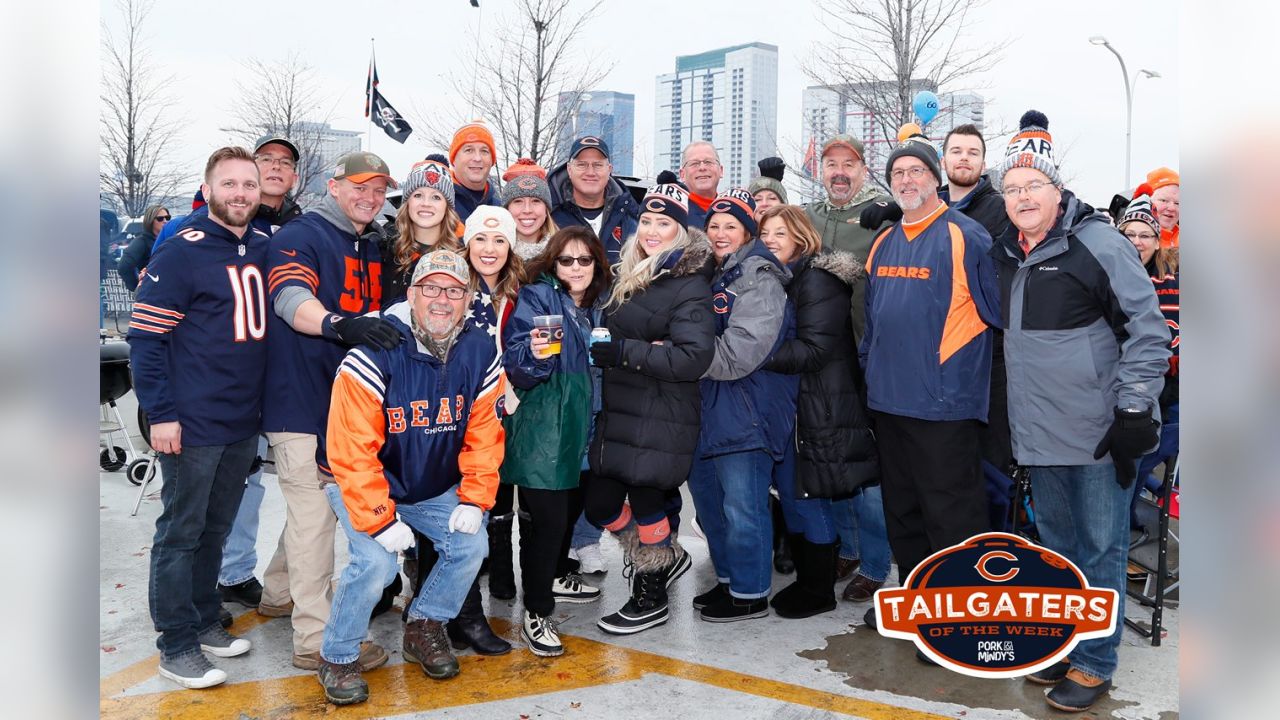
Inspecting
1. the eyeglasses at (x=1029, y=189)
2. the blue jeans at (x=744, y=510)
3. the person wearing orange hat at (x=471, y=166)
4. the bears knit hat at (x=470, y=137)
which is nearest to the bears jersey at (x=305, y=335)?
the person wearing orange hat at (x=471, y=166)

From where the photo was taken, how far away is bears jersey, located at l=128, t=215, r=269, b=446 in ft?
12.5

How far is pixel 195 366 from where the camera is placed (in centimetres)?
391

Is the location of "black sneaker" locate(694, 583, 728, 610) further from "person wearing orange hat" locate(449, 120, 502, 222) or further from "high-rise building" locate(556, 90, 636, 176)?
"high-rise building" locate(556, 90, 636, 176)

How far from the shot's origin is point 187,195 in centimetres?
2316

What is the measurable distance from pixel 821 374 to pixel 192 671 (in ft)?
10.5

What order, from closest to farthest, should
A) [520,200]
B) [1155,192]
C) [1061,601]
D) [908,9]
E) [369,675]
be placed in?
[1061,601]
[369,675]
[520,200]
[1155,192]
[908,9]

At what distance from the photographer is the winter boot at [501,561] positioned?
4.81 m

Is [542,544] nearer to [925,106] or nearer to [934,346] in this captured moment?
[934,346]

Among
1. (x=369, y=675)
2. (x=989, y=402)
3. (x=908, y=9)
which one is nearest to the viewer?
(x=369, y=675)

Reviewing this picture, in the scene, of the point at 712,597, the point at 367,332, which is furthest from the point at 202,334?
the point at 712,597
